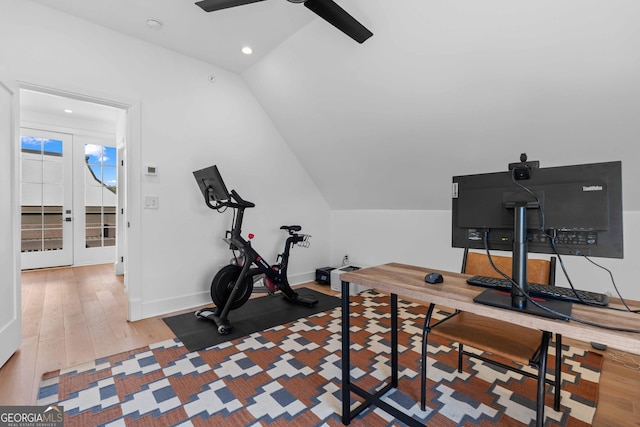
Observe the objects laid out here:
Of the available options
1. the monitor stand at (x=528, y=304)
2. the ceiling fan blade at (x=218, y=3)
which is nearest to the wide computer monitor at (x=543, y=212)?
the monitor stand at (x=528, y=304)

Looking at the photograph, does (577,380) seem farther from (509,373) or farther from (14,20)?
(14,20)

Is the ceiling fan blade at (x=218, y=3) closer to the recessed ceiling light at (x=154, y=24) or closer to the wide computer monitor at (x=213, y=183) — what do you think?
the recessed ceiling light at (x=154, y=24)

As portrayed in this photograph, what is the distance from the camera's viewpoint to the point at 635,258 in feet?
7.89

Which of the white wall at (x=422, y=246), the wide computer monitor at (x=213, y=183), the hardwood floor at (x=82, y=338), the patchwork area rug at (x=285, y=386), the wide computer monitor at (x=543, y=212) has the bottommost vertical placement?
the patchwork area rug at (x=285, y=386)

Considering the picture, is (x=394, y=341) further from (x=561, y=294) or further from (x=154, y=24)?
(x=154, y=24)

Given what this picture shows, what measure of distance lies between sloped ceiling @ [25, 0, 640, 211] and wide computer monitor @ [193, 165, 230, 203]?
132cm

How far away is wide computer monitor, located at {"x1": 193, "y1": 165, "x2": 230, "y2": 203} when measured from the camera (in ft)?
8.66

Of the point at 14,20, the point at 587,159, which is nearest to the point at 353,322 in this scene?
the point at 587,159

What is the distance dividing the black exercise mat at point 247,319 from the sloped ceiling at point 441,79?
1762 millimetres

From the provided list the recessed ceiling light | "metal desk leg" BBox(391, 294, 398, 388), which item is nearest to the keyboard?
"metal desk leg" BBox(391, 294, 398, 388)

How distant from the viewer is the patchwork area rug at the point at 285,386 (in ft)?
5.22

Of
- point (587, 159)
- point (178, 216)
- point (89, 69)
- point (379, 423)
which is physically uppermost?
point (89, 69)

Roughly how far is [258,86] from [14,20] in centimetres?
208

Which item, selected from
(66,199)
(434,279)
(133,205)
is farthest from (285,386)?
(66,199)
